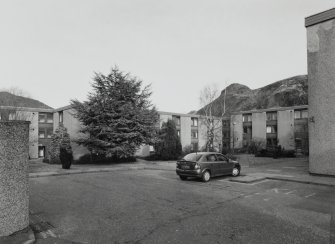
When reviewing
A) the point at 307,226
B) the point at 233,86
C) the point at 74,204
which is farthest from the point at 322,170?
the point at 233,86

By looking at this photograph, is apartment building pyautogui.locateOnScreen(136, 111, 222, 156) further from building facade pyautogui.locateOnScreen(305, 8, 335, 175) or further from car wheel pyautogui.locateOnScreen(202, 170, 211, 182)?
building facade pyautogui.locateOnScreen(305, 8, 335, 175)

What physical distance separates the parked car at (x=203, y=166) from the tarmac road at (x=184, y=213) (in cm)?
135

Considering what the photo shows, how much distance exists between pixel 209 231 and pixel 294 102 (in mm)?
110249

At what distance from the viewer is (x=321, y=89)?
15.4m

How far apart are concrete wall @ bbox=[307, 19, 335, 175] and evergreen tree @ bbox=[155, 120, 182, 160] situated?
60.4ft

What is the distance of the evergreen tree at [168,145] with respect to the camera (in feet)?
105

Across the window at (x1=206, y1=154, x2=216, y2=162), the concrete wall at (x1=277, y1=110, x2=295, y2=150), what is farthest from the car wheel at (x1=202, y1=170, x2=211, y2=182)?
the concrete wall at (x1=277, y1=110, x2=295, y2=150)

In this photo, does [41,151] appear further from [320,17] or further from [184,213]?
[320,17]

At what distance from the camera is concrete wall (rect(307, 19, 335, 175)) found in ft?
49.0

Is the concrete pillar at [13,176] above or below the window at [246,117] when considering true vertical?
below

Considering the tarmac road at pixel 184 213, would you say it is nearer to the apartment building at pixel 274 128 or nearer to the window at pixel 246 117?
the apartment building at pixel 274 128

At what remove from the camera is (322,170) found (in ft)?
50.2

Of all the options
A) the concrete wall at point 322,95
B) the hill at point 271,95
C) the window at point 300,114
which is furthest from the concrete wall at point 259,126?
the concrete wall at point 322,95

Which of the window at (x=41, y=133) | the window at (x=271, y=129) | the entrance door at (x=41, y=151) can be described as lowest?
the entrance door at (x=41, y=151)
